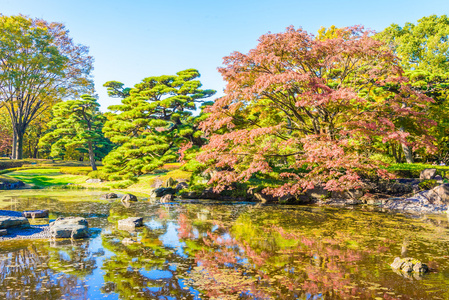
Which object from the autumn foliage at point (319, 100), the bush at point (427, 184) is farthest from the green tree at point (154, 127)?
the bush at point (427, 184)

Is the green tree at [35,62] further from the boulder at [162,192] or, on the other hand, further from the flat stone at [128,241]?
the flat stone at [128,241]

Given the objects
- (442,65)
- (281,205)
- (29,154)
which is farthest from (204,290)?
(29,154)

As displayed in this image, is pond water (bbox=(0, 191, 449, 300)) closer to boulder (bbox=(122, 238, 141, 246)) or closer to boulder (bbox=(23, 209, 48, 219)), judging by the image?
boulder (bbox=(122, 238, 141, 246))

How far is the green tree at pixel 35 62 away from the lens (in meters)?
26.3

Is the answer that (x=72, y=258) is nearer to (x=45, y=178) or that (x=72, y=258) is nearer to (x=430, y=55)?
(x=45, y=178)

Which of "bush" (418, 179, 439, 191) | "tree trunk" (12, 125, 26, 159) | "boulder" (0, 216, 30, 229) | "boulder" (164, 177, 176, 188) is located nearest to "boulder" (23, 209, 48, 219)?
"boulder" (0, 216, 30, 229)

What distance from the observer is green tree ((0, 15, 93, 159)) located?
26.3m

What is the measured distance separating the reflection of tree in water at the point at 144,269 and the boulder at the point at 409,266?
3.39 meters

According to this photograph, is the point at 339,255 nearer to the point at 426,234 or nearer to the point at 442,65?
the point at 426,234

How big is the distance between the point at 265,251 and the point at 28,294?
3937 millimetres

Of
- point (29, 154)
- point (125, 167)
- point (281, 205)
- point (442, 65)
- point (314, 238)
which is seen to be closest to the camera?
point (314, 238)

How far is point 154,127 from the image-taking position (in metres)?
17.5

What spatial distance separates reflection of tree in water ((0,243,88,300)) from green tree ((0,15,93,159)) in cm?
2583

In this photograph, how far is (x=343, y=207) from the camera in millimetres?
12273
